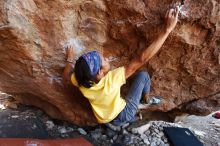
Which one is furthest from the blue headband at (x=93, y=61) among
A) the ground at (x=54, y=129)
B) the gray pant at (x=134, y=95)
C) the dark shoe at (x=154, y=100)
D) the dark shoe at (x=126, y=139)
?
the dark shoe at (x=126, y=139)

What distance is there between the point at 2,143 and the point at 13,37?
90cm

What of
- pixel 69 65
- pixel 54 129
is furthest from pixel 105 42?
pixel 54 129

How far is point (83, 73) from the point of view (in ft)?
8.34

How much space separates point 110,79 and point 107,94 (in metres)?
0.14

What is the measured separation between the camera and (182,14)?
2.65 metres

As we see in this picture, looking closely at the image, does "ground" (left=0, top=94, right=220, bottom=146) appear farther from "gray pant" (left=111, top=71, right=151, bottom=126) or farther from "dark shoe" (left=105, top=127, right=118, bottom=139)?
"gray pant" (left=111, top=71, right=151, bottom=126)

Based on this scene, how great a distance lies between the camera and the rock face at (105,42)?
258 cm

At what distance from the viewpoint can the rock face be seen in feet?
8.45

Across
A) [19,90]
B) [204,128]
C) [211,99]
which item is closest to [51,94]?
[19,90]

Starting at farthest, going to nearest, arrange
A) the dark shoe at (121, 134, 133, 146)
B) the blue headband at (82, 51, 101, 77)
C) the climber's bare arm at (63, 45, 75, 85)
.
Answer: the dark shoe at (121, 134, 133, 146), the climber's bare arm at (63, 45, 75, 85), the blue headband at (82, 51, 101, 77)

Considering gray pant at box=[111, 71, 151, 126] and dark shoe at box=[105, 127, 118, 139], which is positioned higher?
gray pant at box=[111, 71, 151, 126]

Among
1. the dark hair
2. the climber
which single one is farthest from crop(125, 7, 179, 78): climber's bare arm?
the dark hair

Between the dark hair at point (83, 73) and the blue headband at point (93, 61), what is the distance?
0.10ft

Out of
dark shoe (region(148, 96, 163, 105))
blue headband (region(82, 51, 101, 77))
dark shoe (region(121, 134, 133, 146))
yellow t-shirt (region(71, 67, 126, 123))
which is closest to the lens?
blue headband (region(82, 51, 101, 77))
